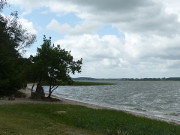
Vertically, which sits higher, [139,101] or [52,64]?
[52,64]

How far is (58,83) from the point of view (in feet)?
112

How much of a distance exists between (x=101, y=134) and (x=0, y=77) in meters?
20.3

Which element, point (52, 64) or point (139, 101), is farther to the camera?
point (139, 101)

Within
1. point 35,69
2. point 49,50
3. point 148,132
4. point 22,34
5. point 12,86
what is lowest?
point 148,132

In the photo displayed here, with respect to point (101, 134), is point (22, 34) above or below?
above

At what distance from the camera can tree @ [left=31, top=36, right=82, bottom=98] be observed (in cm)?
3203

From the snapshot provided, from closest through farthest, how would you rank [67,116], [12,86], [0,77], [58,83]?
[67,116] < [0,77] < [12,86] < [58,83]

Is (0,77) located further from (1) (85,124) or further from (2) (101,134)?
(2) (101,134)

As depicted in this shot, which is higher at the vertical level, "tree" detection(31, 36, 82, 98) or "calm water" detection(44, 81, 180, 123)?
"tree" detection(31, 36, 82, 98)

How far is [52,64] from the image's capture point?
3278 centimetres

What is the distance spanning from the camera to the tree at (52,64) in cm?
3203

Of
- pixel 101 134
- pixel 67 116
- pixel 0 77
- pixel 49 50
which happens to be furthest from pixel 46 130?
pixel 49 50

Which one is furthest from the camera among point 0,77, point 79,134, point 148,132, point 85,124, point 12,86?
point 12,86

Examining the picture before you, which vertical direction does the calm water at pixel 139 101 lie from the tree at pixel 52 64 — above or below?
below
